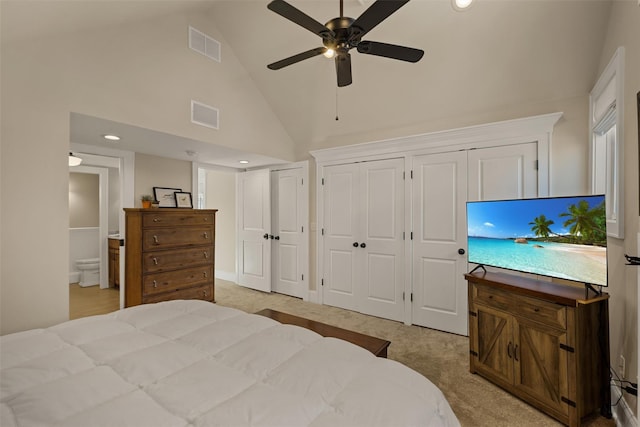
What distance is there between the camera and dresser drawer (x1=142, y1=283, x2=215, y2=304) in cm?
352

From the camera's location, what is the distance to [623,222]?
6.15 ft

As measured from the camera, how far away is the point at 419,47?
286 centimetres

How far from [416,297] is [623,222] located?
209 cm

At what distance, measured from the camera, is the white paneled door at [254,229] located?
16.0 ft

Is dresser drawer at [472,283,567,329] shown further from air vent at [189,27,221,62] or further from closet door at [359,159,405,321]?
air vent at [189,27,221,62]

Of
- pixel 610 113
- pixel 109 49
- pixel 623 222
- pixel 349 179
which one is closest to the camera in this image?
pixel 623 222

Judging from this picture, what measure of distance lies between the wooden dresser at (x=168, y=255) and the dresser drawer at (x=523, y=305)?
334 cm

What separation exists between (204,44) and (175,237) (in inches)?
91.0

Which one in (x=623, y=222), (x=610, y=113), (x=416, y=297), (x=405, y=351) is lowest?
(x=405, y=351)

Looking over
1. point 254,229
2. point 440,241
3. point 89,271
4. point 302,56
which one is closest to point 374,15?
point 302,56

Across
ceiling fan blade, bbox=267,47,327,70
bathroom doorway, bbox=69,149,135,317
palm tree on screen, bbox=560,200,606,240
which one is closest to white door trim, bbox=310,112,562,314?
palm tree on screen, bbox=560,200,606,240

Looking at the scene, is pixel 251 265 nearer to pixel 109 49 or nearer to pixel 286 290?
pixel 286 290

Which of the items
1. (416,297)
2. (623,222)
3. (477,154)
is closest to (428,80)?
(477,154)

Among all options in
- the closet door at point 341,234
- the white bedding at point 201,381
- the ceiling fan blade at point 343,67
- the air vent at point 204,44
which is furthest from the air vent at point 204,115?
the white bedding at point 201,381
